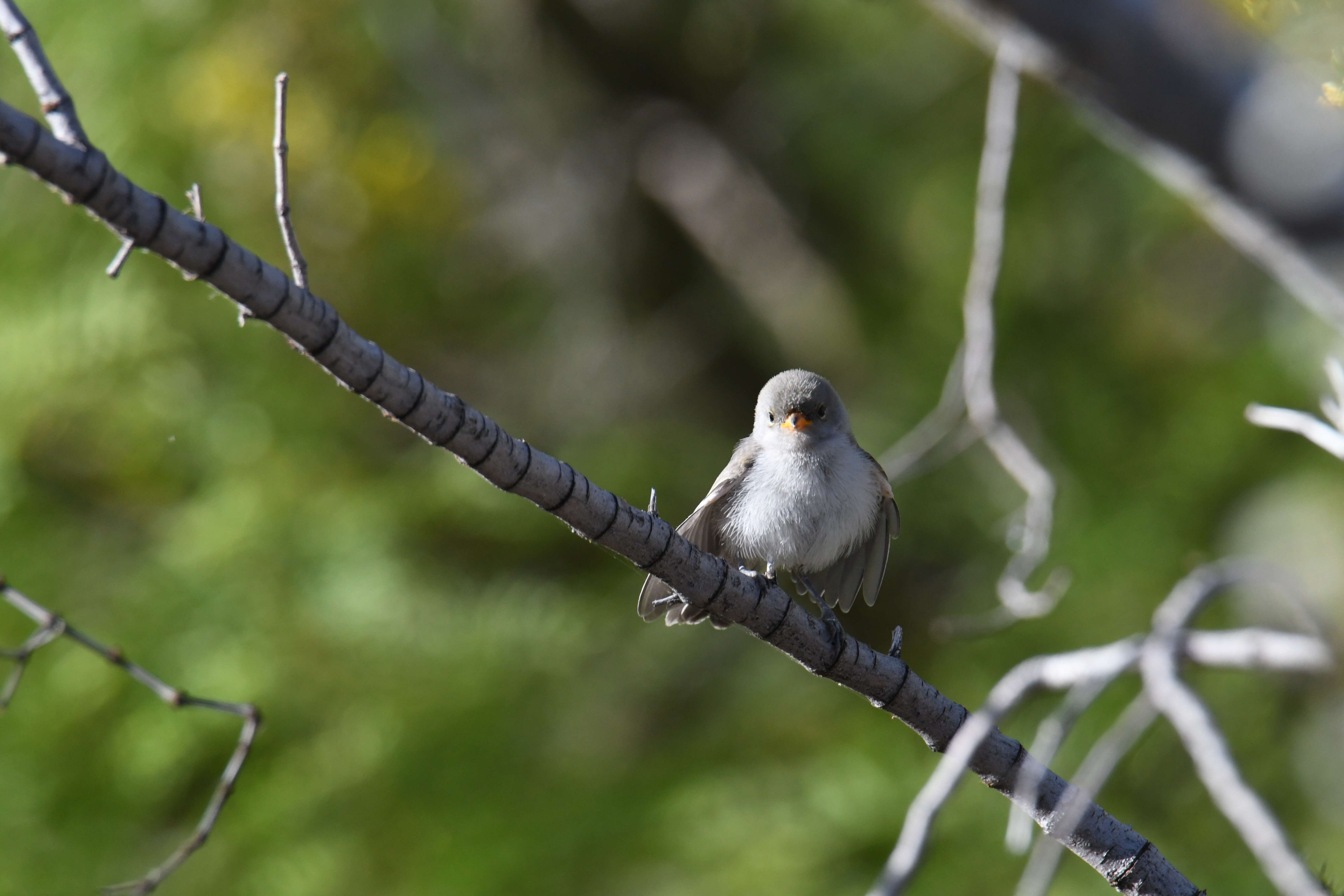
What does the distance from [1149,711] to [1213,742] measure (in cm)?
23

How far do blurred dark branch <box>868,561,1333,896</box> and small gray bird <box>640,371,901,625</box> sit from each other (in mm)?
785

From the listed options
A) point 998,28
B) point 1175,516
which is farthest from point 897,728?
point 998,28

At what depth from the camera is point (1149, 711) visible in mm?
1071

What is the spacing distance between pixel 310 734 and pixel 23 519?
37.5 inches

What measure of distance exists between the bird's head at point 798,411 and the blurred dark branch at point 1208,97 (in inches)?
49.1

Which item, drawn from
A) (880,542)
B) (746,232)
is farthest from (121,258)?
(746,232)

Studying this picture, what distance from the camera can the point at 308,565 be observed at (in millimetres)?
2766

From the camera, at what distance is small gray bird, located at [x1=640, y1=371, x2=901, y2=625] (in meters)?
1.91

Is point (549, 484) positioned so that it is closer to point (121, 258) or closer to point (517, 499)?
point (121, 258)

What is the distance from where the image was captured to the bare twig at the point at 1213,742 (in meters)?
0.74

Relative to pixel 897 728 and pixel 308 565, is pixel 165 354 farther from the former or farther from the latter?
pixel 897 728

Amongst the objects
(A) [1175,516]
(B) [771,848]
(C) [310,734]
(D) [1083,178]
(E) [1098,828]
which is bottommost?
(C) [310,734]

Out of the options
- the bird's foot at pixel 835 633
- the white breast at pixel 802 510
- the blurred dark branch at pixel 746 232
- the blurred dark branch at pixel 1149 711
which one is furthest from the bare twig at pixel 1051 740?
the blurred dark branch at pixel 746 232

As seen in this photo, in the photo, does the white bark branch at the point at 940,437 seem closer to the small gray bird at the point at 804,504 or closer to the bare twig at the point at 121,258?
the small gray bird at the point at 804,504
